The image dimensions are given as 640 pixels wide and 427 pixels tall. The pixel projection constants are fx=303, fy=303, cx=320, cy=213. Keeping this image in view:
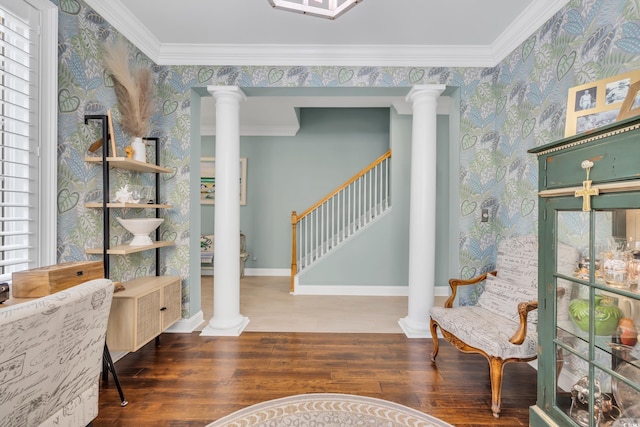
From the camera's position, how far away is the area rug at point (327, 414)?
179 cm

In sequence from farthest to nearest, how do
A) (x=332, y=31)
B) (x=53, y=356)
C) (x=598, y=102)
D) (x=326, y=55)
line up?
1. (x=326, y=55)
2. (x=332, y=31)
3. (x=598, y=102)
4. (x=53, y=356)

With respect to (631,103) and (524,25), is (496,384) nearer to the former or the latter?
(631,103)

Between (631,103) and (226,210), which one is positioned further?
(226,210)

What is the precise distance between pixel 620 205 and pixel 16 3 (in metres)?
3.29

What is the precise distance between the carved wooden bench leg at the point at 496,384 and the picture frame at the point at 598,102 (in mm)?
1428

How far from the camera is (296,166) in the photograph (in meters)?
5.62

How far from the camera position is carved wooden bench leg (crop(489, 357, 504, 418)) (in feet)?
6.12

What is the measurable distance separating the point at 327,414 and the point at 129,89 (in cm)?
274

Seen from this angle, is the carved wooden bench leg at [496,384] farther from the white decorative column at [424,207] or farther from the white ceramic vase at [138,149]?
the white ceramic vase at [138,149]

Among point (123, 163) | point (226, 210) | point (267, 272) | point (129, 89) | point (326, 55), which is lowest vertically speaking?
point (267, 272)

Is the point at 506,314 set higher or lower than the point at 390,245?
lower

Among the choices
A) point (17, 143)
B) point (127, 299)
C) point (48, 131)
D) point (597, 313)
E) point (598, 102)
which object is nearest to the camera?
point (597, 313)

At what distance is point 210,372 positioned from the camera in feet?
7.66

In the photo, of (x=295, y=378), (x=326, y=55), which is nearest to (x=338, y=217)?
(x=326, y=55)
